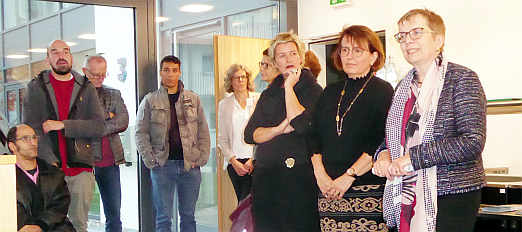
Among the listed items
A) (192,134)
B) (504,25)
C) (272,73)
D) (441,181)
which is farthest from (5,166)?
(504,25)

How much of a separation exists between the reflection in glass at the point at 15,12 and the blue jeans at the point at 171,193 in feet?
4.39

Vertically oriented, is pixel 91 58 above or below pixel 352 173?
above

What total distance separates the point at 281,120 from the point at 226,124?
122 cm

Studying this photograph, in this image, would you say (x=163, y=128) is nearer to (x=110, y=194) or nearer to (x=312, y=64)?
(x=110, y=194)

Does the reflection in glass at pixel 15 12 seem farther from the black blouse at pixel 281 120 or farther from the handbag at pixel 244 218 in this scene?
the handbag at pixel 244 218

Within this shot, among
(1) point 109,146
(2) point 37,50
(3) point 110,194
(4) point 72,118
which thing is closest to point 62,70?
(2) point 37,50

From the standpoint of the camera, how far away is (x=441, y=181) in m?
2.18

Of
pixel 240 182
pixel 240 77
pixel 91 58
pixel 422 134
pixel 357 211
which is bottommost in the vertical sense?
pixel 240 182

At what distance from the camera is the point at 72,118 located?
12.8 feet

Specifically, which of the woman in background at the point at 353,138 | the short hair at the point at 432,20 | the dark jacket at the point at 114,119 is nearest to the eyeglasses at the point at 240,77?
the dark jacket at the point at 114,119

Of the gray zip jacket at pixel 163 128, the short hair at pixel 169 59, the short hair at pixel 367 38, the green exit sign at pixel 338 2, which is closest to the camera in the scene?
the short hair at pixel 367 38

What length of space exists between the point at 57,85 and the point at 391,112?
2341 mm

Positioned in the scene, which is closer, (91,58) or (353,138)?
(353,138)

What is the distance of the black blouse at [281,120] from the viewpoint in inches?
128
